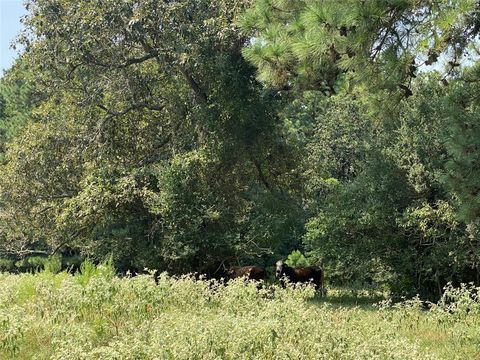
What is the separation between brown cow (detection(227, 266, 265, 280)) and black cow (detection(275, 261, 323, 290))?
974mm

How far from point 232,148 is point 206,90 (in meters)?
1.82

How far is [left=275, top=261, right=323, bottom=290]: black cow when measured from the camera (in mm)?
16000

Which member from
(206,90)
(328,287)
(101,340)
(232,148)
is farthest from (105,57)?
(101,340)

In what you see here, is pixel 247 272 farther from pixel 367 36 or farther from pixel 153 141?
pixel 367 36

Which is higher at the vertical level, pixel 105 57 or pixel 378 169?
pixel 105 57

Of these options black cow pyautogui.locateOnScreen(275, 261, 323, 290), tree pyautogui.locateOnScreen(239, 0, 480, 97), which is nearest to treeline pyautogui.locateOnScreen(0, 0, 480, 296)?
black cow pyautogui.locateOnScreen(275, 261, 323, 290)

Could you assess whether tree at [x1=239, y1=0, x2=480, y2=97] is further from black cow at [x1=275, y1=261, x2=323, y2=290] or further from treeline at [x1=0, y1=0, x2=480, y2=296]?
black cow at [x1=275, y1=261, x2=323, y2=290]

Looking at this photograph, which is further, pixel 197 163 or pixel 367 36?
pixel 197 163

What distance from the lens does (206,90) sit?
16062 millimetres

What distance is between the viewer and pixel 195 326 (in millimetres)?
5457

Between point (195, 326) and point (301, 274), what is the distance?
11453 mm

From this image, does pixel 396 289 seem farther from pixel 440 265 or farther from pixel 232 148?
pixel 232 148

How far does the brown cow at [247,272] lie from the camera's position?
14.6 meters

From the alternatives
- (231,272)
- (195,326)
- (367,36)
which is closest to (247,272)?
(231,272)
